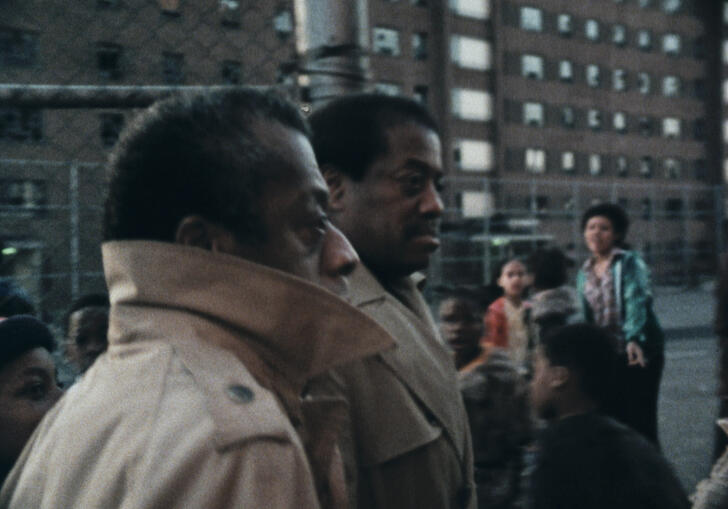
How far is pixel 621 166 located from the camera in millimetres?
50438

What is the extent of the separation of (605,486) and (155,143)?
6.07 feet

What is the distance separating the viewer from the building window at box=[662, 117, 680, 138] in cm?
5244

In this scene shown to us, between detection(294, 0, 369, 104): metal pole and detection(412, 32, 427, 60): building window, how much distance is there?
132ft

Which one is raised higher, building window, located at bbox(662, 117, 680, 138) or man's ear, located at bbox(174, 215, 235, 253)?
building window, located at bbox(662, 117, 680, 138)

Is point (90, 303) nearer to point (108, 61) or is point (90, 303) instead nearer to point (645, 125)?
point (108, 61)

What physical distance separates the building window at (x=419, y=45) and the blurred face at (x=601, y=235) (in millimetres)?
37708

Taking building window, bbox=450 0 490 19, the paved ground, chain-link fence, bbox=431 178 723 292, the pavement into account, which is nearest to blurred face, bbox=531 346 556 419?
the paved ground

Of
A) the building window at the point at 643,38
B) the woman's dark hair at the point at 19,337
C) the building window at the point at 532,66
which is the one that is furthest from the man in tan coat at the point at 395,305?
the building window at the point at 643,38

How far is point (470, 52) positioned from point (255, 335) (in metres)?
44.4

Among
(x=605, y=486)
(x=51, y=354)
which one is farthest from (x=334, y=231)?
(x=605, y=486)

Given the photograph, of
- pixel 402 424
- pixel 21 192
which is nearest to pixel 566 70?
pixel 21 192

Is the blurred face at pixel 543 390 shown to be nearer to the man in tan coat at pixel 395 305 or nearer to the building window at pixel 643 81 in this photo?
the man in tan coat at pixel 395 305

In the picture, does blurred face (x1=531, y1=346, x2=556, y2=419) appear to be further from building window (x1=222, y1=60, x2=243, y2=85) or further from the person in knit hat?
the person in knit hat

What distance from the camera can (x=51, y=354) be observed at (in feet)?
7.72
